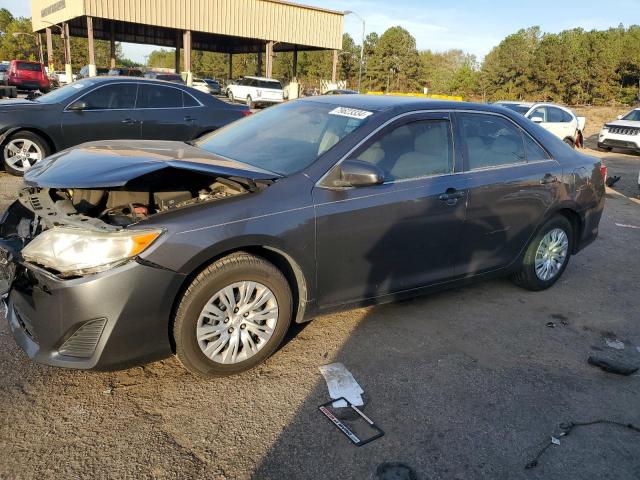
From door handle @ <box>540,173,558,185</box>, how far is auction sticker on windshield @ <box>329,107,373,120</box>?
5.90 feet

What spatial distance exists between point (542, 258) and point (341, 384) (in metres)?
2.63

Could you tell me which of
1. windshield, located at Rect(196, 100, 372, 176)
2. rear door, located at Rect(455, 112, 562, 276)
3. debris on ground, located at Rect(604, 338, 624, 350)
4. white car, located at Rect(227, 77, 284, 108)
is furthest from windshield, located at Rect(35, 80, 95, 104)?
white car, located at Rect(227, 77, 284, 108)

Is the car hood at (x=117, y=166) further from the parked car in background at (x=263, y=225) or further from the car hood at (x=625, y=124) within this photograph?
the car hood at (x=625, y=124)

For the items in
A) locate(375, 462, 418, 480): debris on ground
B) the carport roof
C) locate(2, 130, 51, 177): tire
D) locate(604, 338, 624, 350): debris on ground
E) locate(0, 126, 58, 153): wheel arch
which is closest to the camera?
locate(375, 462, 418, 480): debris on ground

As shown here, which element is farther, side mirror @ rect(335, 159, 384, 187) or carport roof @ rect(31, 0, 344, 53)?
carport roof @ rect(31, 0, 344, 53)

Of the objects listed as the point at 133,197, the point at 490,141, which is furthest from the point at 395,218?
the point at 133,197

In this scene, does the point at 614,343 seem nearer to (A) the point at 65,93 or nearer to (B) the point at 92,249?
(B) the point at 92,249

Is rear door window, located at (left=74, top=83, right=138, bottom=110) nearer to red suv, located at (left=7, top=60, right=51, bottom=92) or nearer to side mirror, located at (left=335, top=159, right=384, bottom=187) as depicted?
side mirror, located at (left=335, top=159, right=384, bottom=187)

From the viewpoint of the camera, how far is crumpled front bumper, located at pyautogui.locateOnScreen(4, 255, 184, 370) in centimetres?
271

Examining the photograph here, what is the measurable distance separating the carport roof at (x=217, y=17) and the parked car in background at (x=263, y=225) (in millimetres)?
29141

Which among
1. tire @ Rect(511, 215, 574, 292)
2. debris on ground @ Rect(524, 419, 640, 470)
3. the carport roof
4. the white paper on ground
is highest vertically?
the carport roof

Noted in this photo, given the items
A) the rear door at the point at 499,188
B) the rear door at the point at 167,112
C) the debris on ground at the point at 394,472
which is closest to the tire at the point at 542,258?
the rear door at the point at 499,188

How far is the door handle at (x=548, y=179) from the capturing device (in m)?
4.61

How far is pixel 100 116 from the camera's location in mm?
8305
